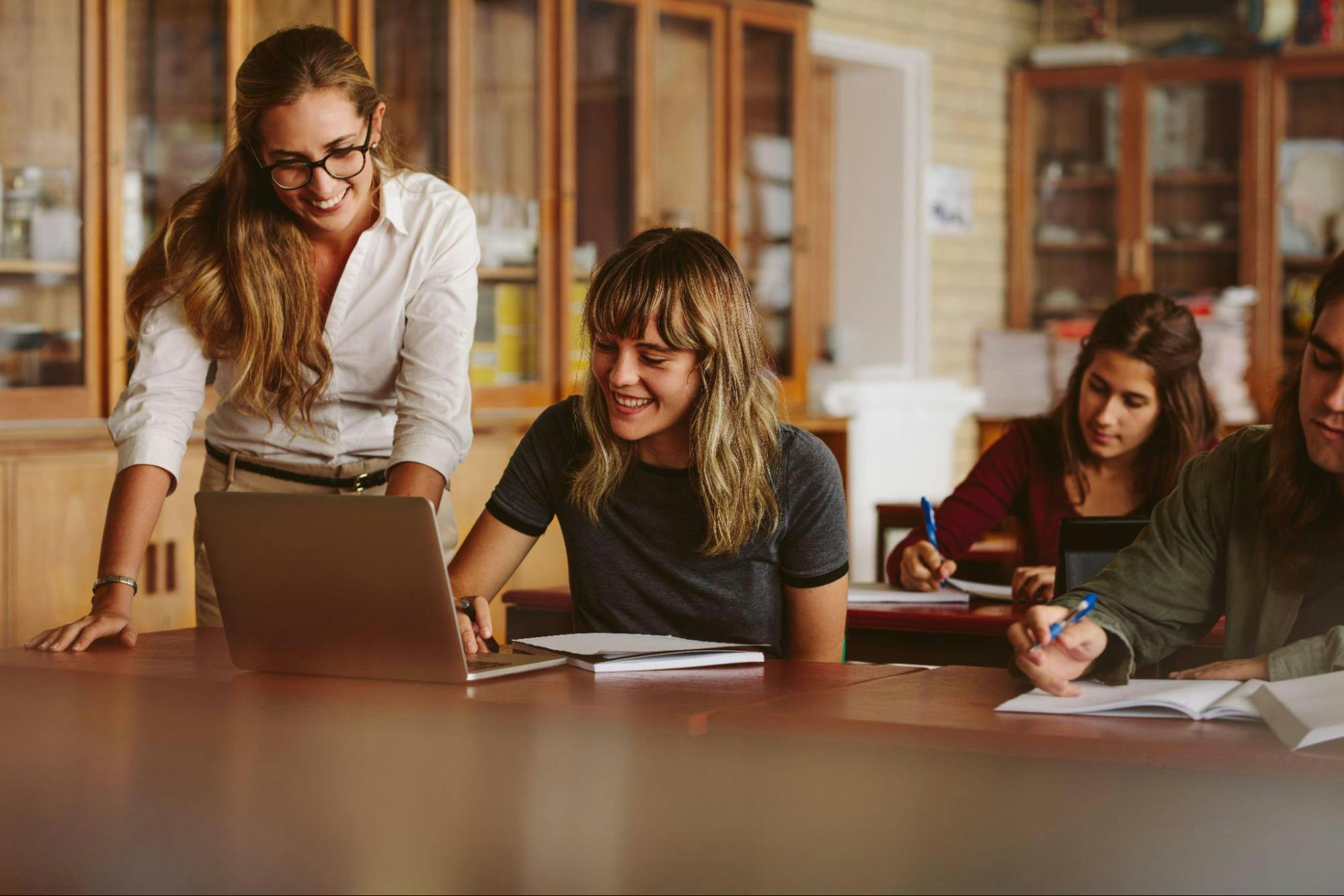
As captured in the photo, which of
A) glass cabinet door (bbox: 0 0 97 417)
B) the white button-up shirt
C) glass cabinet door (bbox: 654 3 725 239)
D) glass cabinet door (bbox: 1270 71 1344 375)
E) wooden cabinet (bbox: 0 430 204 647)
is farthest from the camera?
glass cabinet door (bbox: 1270 71 1344 375)

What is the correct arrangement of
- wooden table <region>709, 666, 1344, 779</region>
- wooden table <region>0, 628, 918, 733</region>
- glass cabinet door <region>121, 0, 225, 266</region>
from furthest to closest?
glass cabinet door <region>121, 0, 225, 266</region>, wooden table <region>0, 628, 918, 733</region>, wooden table <region>709, 666, 1344, 779</region>

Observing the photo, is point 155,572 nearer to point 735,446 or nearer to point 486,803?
point 735,446

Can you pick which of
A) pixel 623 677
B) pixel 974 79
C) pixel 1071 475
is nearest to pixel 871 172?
pixel 974 79

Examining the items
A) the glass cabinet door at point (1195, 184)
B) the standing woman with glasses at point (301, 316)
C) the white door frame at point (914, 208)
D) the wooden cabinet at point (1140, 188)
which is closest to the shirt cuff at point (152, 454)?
the standing woman with glasses at point (301, 316)

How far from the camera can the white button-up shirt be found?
235 cm

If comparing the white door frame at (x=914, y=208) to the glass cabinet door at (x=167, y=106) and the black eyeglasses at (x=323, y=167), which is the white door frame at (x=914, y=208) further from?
the black eyeglasses at (x=323, y=167)

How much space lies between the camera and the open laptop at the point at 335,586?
5.52ft

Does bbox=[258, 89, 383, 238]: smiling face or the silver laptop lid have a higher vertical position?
bbox=[258, 89, 383, 238]: smiling face

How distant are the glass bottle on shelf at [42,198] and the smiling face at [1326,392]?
2745mm

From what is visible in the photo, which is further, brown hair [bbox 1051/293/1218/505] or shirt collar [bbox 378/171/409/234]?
brown hair [bbox 1051/293/1218/505]

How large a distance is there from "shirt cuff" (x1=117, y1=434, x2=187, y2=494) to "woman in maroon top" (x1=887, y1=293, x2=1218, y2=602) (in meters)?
1.29

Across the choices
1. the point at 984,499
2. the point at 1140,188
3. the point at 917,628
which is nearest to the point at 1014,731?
the point at 917,628

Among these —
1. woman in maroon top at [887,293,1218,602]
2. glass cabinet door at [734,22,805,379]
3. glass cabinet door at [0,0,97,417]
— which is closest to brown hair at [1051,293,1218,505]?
woman in maroon top at [887,293,1218,602]

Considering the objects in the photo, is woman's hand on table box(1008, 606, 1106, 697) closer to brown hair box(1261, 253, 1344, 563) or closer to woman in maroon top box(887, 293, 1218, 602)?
brown hair box(1261, 253, 1344, 563)
